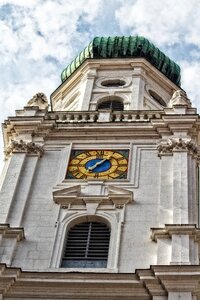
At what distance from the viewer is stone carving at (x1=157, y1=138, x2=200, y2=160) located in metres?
25.0

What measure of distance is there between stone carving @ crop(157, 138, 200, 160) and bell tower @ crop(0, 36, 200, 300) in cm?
3

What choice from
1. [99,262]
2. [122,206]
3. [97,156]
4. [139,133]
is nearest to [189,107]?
[139,133]

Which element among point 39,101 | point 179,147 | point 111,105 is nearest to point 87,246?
point 179,147

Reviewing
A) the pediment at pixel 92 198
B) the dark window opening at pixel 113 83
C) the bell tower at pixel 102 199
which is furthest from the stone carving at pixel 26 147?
the dark window opening at pixel 113 83

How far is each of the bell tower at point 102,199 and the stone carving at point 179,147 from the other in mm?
33

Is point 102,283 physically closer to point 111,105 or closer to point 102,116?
point 102,116

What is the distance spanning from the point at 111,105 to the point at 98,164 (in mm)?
5868

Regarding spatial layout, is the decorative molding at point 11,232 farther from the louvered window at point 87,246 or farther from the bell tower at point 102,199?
the louvered window at point 87,246

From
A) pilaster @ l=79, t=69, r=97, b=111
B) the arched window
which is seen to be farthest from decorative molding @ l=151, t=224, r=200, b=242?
the arched window

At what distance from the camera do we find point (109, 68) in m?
32.5

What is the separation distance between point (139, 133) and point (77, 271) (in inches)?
287

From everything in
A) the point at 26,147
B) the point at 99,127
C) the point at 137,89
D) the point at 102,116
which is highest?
the point at 137,89

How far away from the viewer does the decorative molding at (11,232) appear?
70.9ft

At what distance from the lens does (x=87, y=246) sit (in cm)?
2206
